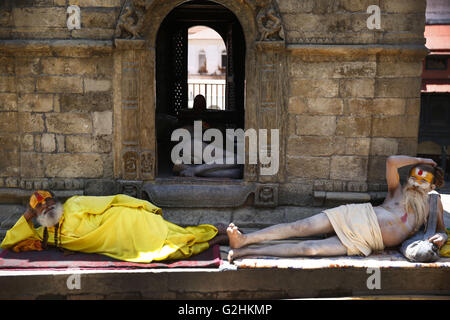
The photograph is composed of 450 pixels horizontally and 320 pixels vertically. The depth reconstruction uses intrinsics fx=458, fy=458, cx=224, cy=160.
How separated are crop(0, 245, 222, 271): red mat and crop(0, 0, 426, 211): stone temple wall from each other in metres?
1.36

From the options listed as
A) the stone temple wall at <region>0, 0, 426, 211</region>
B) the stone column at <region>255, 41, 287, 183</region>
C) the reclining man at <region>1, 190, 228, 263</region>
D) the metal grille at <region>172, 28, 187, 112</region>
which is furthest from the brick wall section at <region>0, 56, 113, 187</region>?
the metal grille at <region>172, 28, 187, 112</region>

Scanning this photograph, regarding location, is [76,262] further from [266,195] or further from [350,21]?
[350,21]

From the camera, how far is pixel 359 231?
5055 mm

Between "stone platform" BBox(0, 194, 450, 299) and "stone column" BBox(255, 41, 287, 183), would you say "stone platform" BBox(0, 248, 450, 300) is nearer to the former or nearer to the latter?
"stone platform" BBox(0, 194, 450, 299)

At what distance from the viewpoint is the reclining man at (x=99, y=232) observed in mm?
4957

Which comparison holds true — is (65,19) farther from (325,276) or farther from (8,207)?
(325,276)

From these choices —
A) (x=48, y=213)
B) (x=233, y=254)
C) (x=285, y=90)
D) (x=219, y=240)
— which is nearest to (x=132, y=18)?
(x=285, y=90)

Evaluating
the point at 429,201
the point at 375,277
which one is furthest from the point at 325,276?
the point at 429,201

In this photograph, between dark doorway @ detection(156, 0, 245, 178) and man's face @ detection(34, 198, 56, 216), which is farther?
dark doorway @ detection(156, 0, 245, 178)

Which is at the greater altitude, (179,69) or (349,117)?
(179,69)

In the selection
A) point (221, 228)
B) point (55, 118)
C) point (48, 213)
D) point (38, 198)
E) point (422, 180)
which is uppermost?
point (55, 118)

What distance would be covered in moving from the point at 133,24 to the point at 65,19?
2.95ft

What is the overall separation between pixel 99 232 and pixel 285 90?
2.87 meters

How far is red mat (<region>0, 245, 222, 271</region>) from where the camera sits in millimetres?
4676
